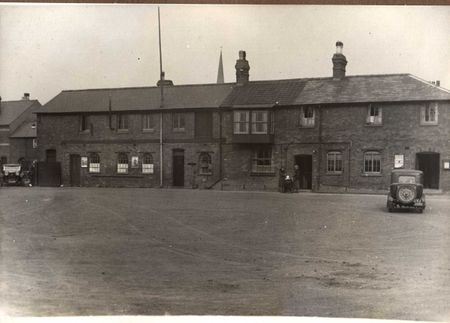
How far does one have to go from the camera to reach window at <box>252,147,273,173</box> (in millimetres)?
24578

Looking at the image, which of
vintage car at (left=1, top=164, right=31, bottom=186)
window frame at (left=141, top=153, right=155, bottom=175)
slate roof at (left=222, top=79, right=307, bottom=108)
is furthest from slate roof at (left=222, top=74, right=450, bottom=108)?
vintage car at (left=1, top=164, right=31, bottom=186)

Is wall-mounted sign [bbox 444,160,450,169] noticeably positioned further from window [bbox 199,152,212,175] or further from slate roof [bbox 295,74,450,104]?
window [bbox 199,152,212,175]

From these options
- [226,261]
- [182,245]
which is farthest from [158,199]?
[226,261]

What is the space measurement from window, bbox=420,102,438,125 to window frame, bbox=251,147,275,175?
8221mm

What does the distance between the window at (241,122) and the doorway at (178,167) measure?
12.8 feet

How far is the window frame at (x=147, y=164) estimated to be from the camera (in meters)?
19.0

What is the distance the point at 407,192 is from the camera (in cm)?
1451

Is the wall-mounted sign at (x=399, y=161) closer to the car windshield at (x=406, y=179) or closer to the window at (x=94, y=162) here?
the car windshield at (x=406, y=179)

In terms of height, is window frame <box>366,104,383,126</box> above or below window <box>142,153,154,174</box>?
above

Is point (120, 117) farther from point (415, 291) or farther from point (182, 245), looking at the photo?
point (415, 291)

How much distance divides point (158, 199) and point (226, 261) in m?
8.39

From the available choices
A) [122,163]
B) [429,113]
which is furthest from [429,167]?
[122,163]

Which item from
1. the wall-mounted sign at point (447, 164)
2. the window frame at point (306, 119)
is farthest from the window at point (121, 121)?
the wall-mounted sign at point (447, 164)

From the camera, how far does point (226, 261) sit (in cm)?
881
